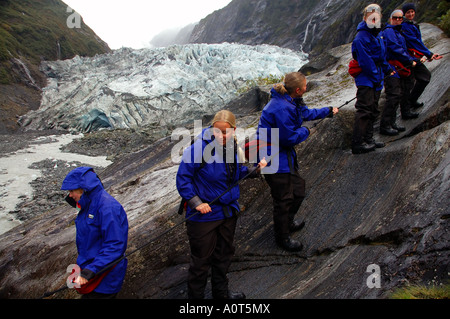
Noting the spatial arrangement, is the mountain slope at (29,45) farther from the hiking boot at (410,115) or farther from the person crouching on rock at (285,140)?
the hiking boot at (410,115)

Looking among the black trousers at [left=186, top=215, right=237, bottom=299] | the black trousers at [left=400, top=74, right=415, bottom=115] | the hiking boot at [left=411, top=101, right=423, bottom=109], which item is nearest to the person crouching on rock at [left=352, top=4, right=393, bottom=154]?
the black trousers at [left=400, top=74, right=415, bottom=115]

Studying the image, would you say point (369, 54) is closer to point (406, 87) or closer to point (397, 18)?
point (397, 18)

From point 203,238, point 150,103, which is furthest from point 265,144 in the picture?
point 150,103

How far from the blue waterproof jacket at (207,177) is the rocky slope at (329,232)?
139cm

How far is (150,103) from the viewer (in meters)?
31.9

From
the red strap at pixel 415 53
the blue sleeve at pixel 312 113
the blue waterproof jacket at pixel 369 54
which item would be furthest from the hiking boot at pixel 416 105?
the blue sleeve at pixel 312 113

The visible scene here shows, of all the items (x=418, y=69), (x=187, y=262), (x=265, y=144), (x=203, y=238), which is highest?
(x=418, y=69)

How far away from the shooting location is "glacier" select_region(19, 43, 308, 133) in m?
30.9

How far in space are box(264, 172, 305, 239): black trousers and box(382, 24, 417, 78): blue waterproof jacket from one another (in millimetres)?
3016

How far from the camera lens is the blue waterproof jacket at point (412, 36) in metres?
5.77

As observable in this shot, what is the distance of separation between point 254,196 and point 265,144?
1.77 metres

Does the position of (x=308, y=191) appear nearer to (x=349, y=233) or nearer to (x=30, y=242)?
(x=349, y=233)

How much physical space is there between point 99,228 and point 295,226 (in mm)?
2798

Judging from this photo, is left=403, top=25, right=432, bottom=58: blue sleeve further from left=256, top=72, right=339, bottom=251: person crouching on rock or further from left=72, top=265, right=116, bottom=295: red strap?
left=72, top=265, right=116, bottom=295: red strap
